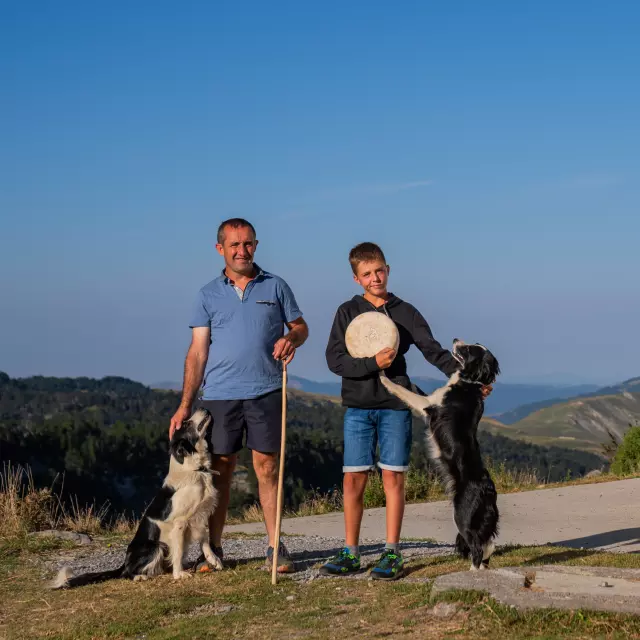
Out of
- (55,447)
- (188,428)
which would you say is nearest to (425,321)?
(188,428)

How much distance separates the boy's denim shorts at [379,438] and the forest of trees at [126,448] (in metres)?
21.5

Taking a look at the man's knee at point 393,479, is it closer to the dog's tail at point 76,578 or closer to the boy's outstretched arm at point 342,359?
the boy's outstretched arm at point 342,359

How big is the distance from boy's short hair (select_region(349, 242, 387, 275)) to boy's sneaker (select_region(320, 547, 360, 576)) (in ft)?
7.44

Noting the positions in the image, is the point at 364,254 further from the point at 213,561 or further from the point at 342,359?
the point at 213,561

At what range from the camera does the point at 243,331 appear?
23.4 ft

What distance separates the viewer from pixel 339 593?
6.36m

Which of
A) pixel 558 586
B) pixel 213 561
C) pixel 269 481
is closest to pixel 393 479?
pixel 269 481

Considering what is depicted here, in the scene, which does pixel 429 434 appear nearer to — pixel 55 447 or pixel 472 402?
pixel 472 402

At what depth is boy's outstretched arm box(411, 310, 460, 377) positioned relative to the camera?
6836mm

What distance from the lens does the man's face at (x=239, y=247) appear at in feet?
23.4

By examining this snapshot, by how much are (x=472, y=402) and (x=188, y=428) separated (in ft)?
7.42

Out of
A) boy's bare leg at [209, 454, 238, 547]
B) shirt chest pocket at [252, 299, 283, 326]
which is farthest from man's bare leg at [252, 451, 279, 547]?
shirt chest pocket at [252, 299, 283, 326]

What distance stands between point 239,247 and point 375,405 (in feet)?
5.54

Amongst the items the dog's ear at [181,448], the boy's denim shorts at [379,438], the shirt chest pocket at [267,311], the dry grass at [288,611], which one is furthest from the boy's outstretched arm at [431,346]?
the dog's ear at [181,448]
